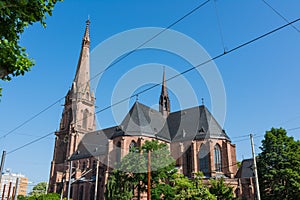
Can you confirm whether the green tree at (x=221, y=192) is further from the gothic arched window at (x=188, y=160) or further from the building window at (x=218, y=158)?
the gothic arched window at (x=188, y=160)

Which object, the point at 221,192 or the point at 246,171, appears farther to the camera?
the point at 246,171

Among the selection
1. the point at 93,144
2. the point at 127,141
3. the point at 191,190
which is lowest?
the point at 191,190

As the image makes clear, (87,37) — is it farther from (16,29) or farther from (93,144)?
(16,29)

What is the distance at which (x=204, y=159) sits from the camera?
43.9 meters

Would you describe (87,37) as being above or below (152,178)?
above

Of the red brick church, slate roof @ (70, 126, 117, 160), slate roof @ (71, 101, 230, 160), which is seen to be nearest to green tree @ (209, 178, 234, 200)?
the red brick church

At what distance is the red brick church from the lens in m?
43.2

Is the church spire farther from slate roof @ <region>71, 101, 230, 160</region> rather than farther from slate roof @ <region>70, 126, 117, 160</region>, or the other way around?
slate roof @ <region>71, 101, 230, 160</region>

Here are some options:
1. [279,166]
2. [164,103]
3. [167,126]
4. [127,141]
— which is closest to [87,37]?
[164,103]

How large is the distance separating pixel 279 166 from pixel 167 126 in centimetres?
2599

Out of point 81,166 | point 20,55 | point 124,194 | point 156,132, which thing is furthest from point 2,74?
point 81,166

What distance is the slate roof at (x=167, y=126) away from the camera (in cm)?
4558

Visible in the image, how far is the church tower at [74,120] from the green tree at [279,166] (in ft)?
129

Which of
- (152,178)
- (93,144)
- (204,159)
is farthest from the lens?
(93,144)
